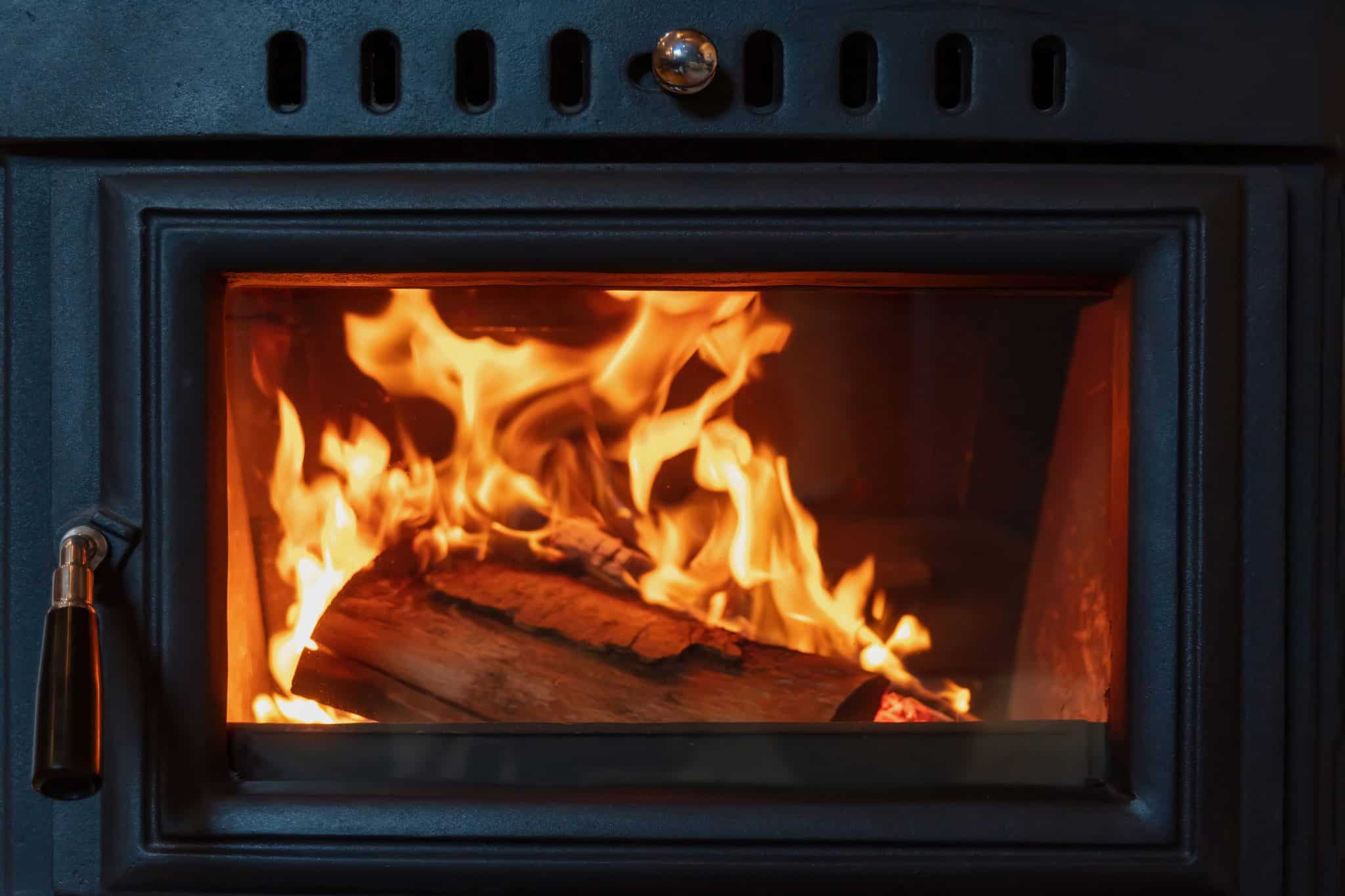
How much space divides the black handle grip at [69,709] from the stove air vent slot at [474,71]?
382 millimetres

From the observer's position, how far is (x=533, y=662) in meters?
0.78

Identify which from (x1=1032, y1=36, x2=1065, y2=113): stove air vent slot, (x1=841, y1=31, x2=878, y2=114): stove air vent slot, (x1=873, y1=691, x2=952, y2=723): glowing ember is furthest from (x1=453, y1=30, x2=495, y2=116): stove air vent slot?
(x1=873, y1=691, x2=952, y2=723): glowing ember

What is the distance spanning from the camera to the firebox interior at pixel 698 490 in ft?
2.48

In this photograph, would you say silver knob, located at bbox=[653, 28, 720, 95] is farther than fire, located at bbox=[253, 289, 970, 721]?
No

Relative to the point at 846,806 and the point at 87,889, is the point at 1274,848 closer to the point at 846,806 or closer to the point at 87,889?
the point at 846,806

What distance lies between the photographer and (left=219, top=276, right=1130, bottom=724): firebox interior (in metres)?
0.75

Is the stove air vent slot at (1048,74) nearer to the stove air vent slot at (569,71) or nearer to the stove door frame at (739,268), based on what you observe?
the stove door frame at (739,268)

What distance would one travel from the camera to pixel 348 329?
2.50 feet

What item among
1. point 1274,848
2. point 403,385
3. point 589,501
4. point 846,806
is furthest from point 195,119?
point 1274,848

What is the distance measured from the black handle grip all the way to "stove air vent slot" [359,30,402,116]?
1.15ft

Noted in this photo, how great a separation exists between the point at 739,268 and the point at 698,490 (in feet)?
0.60

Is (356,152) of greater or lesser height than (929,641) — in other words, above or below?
above

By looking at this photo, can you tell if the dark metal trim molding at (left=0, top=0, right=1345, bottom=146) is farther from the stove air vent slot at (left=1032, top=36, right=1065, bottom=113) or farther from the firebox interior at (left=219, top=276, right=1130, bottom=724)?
the firebox interior at (left=219, top=276, right=1130, bottom=724)

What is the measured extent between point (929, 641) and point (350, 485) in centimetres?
42
